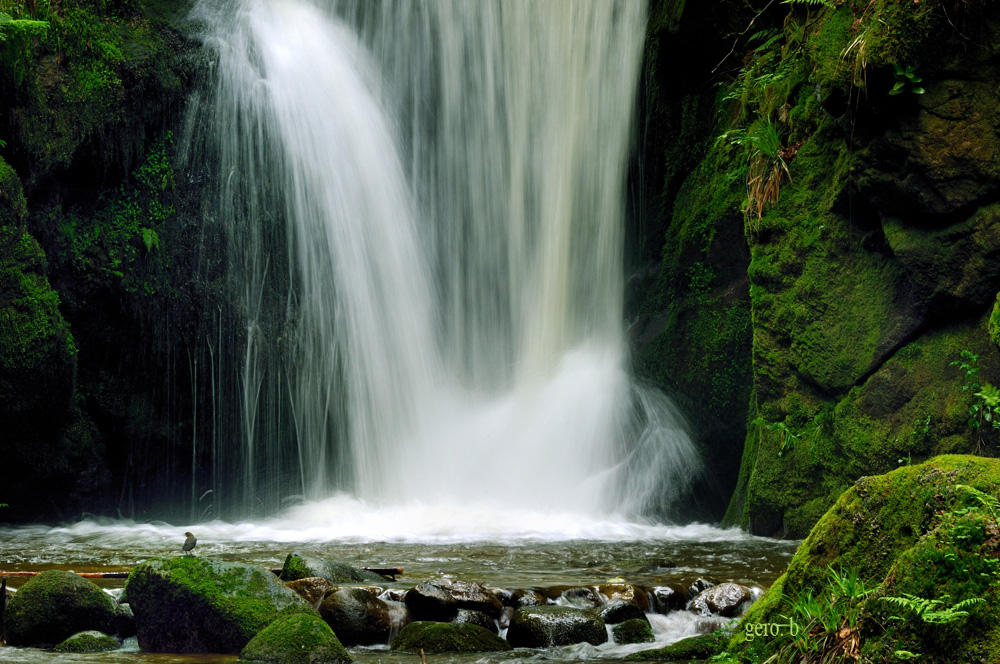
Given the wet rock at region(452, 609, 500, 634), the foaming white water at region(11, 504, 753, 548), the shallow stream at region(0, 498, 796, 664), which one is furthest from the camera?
the foaming white water at region(11, 504, 753, 548)

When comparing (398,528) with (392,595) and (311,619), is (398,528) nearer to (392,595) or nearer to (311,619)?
(392,595)

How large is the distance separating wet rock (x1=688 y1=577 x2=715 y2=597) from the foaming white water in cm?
267

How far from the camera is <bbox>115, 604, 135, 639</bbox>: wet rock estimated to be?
4.84 metres

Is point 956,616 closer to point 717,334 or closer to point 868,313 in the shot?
point 868,313

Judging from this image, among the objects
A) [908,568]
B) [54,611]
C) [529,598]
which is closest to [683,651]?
[529,598]

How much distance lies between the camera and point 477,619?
4816 millimetres

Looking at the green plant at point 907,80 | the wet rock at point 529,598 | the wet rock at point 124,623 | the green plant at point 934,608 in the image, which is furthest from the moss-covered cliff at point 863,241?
the wet rock at point 124,623

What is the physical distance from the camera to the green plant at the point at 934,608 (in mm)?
2320

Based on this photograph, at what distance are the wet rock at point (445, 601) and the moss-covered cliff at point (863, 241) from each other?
141 inches

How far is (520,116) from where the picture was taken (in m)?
12.7

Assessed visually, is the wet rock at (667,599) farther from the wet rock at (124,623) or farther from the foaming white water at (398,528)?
the wet rock at (124,623)

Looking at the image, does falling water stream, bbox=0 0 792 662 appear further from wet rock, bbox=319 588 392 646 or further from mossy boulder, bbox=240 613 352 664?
mossy boulder, bbox=240 613 352 664

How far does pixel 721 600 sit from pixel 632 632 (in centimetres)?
82

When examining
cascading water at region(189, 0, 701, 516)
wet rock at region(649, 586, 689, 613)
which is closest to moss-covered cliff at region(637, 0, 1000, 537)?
wet rock at region(649, 586, 689, 613)
